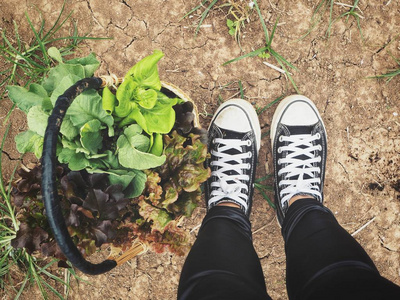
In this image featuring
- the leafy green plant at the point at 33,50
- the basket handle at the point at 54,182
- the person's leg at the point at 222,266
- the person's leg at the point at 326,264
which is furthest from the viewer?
the leafy green plant at the point at 33,50

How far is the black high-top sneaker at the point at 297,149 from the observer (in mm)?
2051

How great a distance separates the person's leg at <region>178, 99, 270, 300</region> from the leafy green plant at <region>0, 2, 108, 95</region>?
106 cm

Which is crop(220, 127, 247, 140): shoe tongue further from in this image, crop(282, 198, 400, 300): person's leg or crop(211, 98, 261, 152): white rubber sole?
crop(282, 198, 400, 300): person's leg

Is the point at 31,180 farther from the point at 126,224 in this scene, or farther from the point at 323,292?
the point at 323,292

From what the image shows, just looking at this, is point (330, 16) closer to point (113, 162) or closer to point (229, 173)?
point (229, 173)

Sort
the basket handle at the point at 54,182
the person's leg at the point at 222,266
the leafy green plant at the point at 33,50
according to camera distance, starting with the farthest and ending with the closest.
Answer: the leafy green plant at the point at 33,50, the person's leg at the point at 222,266, the basket handle at the point at 54,182

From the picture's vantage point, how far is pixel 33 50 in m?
2.04

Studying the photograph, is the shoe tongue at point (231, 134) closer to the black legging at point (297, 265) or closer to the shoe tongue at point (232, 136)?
the shoe tongue at point (232, 136)

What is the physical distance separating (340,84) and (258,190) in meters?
0.88

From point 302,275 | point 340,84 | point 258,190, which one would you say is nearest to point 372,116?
point 340,84

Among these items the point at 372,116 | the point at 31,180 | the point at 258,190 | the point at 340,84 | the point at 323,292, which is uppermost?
the point at 340,84

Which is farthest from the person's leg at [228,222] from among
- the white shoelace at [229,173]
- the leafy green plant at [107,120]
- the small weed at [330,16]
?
the small weed at [330,16]

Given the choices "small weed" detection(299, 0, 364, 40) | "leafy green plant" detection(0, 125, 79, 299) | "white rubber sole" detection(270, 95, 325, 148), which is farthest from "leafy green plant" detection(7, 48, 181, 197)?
"small weed" detection(299, 0, 364, 40)

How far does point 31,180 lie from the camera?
4.44 feet
